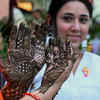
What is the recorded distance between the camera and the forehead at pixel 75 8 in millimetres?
1224

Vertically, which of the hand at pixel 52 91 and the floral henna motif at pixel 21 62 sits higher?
the floral henna motif at pixel 21 62

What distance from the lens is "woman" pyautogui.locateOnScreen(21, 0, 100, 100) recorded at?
0.94m

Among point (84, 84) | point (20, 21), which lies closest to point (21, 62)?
point (84, 84)

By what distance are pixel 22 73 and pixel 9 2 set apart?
2.29m

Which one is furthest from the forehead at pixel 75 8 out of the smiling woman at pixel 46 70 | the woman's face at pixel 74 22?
the smiling woman at pixel 46 70

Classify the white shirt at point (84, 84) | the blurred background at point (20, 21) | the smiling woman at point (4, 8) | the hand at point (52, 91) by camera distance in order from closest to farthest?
1. the hand at point (52, 91)
2. the white shirt at point (84, 84)
3. the blurred background at point (20, 21)
4. the smiling woman at point (4, 8)

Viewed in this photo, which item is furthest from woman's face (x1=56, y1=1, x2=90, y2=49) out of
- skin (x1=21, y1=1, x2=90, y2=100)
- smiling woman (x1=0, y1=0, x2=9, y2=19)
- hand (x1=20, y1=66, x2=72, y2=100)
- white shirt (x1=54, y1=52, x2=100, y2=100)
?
smiling woman (x1=0, y1=0, x2=9, y2=19)

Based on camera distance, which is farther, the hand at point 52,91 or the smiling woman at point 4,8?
the smiling woman at point 4,8

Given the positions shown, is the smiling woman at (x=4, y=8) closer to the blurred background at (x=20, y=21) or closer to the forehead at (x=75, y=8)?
the blurred background at (x=20, y=21)

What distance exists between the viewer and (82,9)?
4.05 ft

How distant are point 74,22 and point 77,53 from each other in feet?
0.62

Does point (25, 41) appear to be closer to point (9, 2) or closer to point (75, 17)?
point (75, 17)

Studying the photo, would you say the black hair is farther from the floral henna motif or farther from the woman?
the floral henna motif

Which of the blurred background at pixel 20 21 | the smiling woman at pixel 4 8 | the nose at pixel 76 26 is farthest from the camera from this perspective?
the smiling woman at pixel 4 8
